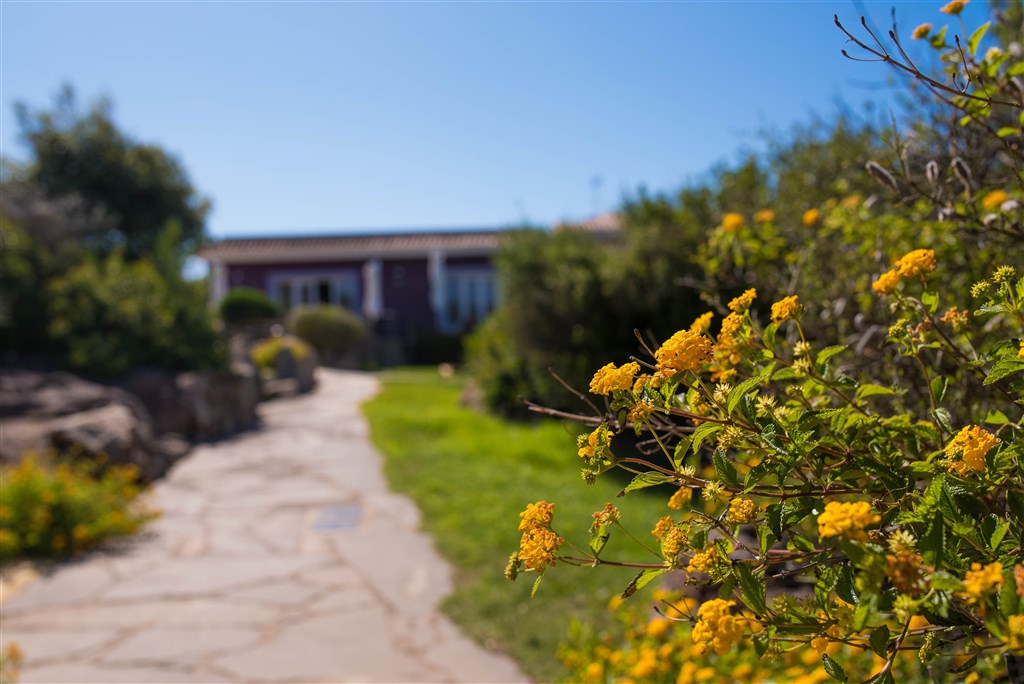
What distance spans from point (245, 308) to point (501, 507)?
1371 cm

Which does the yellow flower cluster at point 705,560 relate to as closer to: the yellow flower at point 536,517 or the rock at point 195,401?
the yellow flower at point 536,517

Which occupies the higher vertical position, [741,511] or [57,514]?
[741,511]

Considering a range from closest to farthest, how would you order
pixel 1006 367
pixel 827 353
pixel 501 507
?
pixel 1006 367 < pixel 827 353 < pixel 501 507

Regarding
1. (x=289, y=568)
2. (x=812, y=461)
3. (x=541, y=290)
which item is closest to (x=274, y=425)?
(x=541, y=290)

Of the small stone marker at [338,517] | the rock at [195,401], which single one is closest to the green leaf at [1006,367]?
the small stone marker at [338,517]

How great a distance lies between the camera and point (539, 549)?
3.63ft

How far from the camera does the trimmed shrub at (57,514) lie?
474cm

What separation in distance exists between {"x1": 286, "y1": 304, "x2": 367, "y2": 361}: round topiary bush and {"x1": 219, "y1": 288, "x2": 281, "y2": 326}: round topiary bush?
99cm

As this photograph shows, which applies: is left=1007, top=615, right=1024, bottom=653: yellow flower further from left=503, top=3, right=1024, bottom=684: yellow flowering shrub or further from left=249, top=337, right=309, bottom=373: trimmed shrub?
left=249, top=337, right=309, bottom=373: trimmed shrub

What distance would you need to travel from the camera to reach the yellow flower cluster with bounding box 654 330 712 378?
1.06 m

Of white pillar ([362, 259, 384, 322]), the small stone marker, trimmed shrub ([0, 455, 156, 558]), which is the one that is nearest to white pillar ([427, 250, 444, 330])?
white pillar ([362, 259, 384, 322])

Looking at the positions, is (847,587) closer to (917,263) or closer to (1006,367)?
(1006,367)

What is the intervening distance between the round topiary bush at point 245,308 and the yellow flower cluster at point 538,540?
56.5ft

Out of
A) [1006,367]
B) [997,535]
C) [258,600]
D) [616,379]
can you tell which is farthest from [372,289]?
[997,535]
